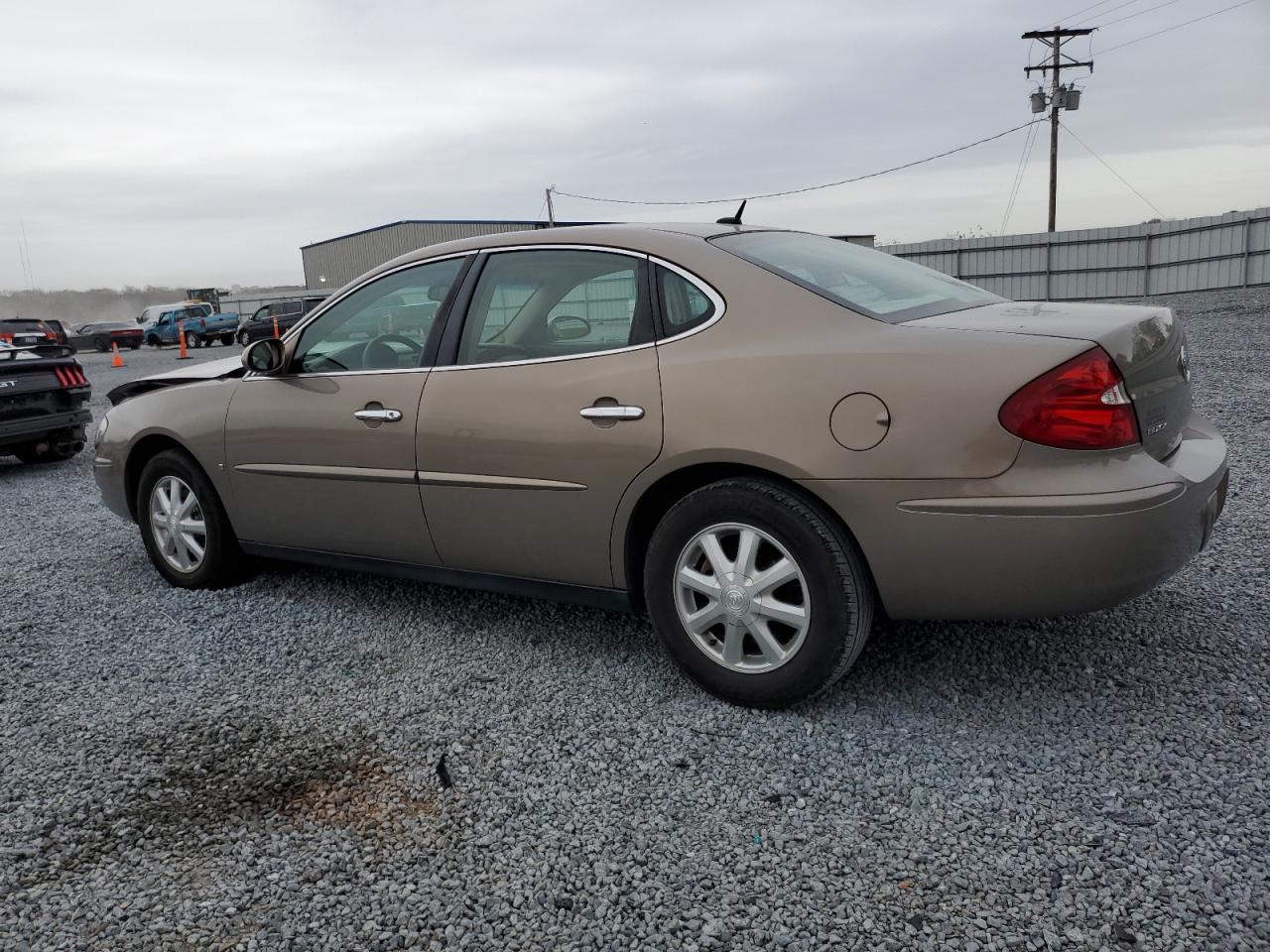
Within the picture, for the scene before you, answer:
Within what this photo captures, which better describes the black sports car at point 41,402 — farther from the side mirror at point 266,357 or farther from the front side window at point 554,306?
the front side window at point 554,306

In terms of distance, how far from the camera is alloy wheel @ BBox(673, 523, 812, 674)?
290cm

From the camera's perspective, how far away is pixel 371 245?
48.3 metres

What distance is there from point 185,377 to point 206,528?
2.56ft

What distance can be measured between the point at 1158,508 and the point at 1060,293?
25365mm

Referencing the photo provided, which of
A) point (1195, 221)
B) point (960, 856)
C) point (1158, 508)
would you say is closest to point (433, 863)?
point (960, 856)

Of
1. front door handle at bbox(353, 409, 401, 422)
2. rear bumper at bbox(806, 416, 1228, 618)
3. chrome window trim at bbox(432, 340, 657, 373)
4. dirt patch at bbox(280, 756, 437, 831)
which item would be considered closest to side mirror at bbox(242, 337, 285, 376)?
front door handle at bbox(353, 409, 401, 422)

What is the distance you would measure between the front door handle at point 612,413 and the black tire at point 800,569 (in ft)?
1.03

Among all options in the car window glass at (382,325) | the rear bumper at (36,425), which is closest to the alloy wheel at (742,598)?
the car window glass at (382,325)

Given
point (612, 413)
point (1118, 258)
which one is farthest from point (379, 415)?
point (1118, 258)

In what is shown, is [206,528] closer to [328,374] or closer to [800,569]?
[328,374]

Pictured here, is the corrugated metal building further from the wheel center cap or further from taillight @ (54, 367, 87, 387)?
the wheel center cap

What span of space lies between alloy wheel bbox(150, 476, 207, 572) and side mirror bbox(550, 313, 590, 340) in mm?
2222

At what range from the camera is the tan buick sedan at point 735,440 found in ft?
8.50

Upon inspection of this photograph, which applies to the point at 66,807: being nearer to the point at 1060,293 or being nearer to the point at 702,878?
the point at 702,878
